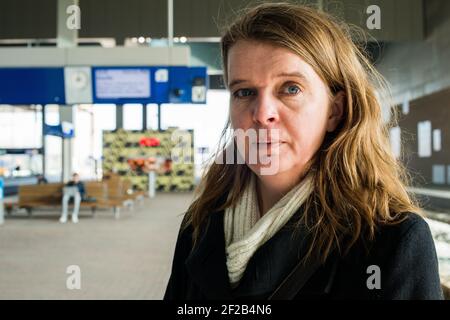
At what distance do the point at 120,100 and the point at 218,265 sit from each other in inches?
294

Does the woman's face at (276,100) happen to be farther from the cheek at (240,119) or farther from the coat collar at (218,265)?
the coat collar at (218,265)

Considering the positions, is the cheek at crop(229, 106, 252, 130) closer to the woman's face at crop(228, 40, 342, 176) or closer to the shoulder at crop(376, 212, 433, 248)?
the woman's face at crop(228, 40, 342, 176)

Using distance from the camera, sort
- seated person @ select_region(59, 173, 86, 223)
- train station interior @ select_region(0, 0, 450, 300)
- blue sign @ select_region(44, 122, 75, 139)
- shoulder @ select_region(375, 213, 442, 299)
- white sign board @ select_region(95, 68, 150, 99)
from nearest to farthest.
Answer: shoulder @ select_region(375, 213, 442, 299), train station interior @ select_region(0, 0, 450, 300), white sign board @ select_region(95, 68, 150, 99), blue sign @ select_region(44, 122, 75, 139), seated person @ select_region(59, 173, 86, 223)

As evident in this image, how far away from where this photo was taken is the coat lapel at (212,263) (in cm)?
93

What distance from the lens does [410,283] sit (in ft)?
2.68

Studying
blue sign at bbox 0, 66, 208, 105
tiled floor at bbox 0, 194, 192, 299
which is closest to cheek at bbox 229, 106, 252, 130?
tiled floor at bbox 0, 194, 192, 299

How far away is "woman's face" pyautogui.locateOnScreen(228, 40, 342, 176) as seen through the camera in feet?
2.91

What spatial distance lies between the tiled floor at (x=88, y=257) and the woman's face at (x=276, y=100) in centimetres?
98

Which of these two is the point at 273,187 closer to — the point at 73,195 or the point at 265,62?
the point at 265,62

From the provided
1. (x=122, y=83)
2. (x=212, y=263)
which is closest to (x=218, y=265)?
(x=212, y=263)

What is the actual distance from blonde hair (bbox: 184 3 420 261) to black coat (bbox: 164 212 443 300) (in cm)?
3

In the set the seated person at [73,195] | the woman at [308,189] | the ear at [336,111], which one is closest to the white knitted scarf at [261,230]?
the woman at [308,189]

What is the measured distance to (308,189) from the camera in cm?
94
